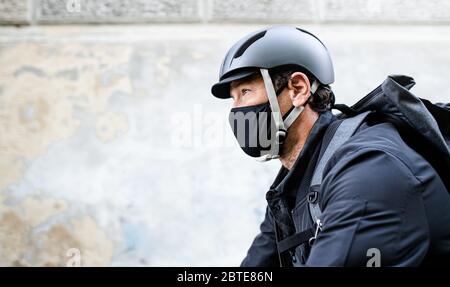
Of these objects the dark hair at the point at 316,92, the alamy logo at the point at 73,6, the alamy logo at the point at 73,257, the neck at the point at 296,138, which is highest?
the dark hair at the point at 316,92

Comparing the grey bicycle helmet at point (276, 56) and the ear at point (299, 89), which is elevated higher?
the grey bicycle helmet at point (276, 56)

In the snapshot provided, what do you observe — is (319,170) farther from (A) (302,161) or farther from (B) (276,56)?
(B) (276,56)

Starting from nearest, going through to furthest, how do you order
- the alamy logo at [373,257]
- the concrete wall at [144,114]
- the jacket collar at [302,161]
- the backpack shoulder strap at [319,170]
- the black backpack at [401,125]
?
the alamy logo at [373,257] → the black backpack at [401,125] → the backpack shoulder strap at [319,170] → the jacket collar at [302,161] → the concrete wall at [144,114]

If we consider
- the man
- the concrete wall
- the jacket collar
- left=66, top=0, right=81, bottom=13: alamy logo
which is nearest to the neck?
the man

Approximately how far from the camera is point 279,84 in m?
2.31

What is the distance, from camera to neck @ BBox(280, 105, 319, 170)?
2.29 m

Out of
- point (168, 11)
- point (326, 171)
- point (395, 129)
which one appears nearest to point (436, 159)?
point (395, 129)

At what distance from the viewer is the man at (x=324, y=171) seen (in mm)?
1573

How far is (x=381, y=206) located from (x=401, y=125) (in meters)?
0.33

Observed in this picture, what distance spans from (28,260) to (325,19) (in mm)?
2586

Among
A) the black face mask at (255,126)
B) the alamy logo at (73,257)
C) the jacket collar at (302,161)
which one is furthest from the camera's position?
the alamy logo at (73,257)

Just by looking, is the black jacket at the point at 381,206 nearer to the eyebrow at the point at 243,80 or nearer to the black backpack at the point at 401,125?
the black backpack at the point at 401,125

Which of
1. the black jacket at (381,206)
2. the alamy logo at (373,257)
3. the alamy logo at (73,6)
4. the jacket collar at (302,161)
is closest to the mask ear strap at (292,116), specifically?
the jacket collar at (302,161)

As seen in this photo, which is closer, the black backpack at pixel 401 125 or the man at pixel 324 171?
the man at pixel 324 171
